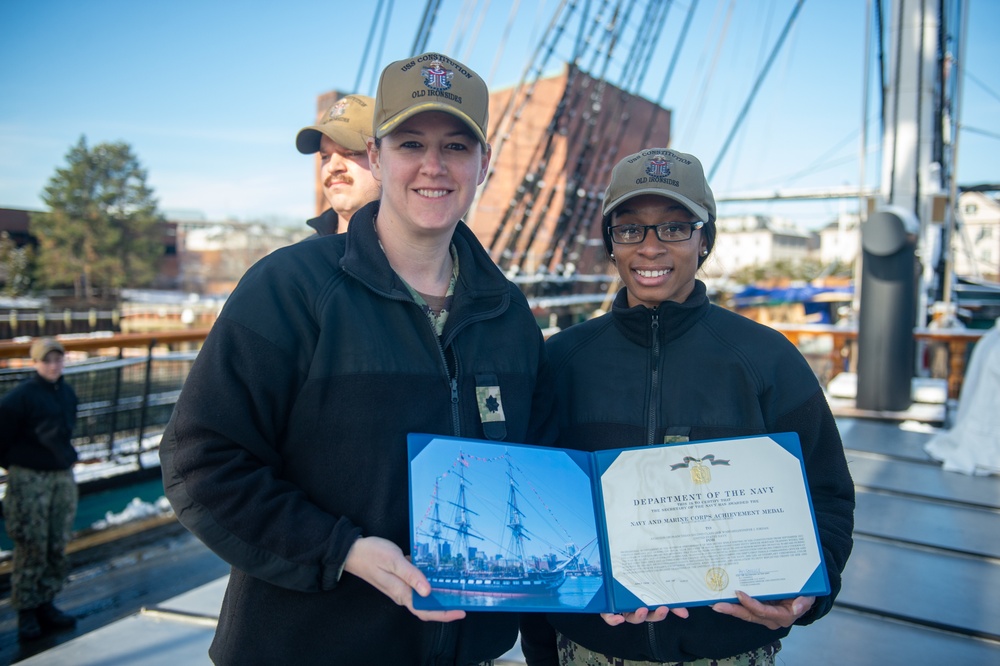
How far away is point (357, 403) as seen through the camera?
1150 millimetres

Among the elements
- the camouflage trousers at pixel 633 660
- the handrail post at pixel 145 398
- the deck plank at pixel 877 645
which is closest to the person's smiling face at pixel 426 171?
the camouflage trousers at pixel 633 660

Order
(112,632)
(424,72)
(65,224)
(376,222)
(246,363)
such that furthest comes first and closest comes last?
(65,224), (112,632), (376,222), (424,72), (246,363)

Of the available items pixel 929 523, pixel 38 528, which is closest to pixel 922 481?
pixel 929 523

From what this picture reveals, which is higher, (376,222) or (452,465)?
(376,222)

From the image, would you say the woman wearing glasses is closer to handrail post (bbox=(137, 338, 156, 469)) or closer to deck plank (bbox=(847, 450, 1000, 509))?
deck plank (bbox=(847, 450, 1000, 509))

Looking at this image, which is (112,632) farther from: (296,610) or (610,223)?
(610,223)

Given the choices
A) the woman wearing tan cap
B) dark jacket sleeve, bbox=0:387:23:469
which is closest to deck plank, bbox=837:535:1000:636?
the woman wearing tan cap

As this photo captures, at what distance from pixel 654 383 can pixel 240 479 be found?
0.89 meters

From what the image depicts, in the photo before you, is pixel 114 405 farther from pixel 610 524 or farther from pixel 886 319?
pixel 886 319

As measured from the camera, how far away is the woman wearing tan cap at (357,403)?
107cm

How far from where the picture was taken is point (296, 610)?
116 cm

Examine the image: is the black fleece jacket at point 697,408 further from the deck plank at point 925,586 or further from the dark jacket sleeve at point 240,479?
the deck plank at point 925,586

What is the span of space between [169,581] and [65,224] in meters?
39.1

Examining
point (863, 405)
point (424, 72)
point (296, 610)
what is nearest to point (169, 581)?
point (296, 610)
